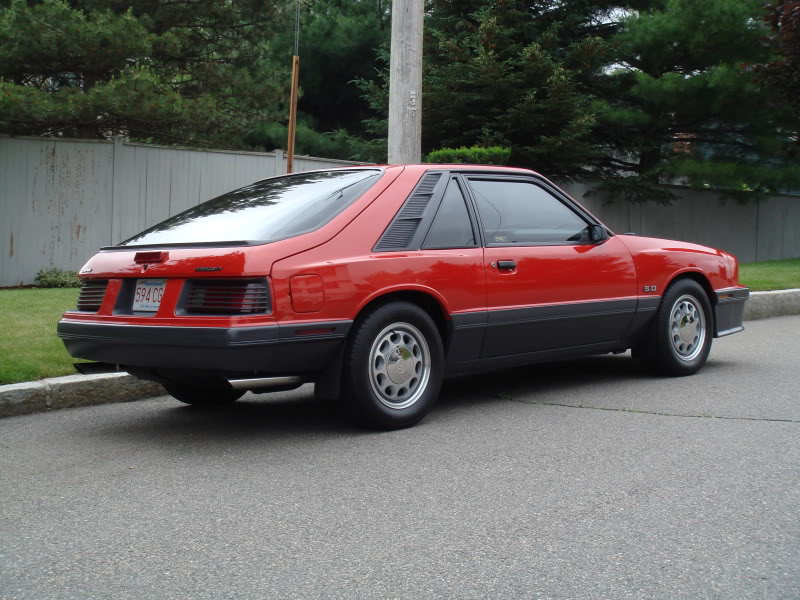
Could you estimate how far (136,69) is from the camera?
1373 cm

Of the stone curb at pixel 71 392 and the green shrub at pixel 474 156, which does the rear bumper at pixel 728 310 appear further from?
the green shrub at pixel 474 156

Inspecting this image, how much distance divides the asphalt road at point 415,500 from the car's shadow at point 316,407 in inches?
1.1

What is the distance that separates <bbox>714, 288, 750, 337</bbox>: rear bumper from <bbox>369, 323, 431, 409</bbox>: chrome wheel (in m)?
2.91

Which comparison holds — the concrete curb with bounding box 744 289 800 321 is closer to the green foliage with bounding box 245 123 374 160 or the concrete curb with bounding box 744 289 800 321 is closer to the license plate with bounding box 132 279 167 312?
the license plate with bounding box 132 279 167 312

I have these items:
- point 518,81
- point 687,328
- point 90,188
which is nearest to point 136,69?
point 90,188

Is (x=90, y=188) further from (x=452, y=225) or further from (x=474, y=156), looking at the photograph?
(x=452, y=225)

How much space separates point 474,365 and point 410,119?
422cm

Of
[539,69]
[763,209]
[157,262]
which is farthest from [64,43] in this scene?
[763,209]

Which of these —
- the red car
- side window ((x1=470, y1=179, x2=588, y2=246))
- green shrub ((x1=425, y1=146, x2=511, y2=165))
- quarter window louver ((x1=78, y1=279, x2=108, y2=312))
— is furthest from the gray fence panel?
side window ((x1=470, y1=179, x2=588, y2=246))

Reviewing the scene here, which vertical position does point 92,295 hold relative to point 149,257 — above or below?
below

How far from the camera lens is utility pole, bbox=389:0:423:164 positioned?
9375 mm

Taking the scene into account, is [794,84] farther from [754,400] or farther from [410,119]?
[754,400]

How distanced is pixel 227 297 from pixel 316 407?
1.51 meters

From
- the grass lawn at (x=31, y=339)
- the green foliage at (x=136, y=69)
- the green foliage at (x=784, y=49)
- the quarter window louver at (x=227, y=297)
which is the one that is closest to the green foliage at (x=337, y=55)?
the green foliage at (x=136, y=69)
